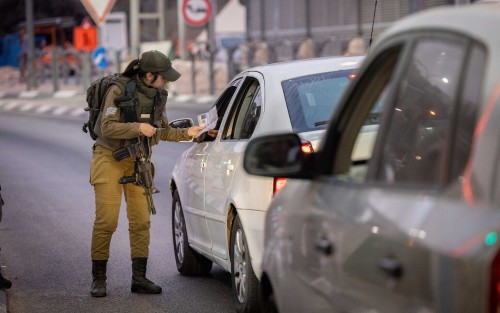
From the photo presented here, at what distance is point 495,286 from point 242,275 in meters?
4.69

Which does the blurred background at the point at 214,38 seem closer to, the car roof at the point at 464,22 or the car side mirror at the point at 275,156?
the car side mirror at the point at 275,156

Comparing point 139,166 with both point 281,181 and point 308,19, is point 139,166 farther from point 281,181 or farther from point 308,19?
point 308,19

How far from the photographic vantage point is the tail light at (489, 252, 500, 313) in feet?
9.48

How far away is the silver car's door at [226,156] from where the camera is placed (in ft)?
25.4

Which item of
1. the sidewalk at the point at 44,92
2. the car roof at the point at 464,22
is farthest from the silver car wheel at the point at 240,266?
the sidewalk at the point at 44,92

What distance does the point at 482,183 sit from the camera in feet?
9.96

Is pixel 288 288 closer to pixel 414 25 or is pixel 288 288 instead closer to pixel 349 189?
pixel 349 189

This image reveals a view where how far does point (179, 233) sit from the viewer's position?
959 centimetres

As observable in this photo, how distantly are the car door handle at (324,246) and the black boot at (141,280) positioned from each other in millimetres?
4816

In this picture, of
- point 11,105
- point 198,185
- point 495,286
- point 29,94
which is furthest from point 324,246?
point 29,94

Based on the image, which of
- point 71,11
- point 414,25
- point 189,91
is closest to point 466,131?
point 414,25

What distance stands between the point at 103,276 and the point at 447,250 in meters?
5.98

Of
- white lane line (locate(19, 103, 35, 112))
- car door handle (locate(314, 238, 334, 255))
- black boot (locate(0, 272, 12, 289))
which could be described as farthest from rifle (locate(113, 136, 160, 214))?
white lane line (locate(19, 103, 35, 112))

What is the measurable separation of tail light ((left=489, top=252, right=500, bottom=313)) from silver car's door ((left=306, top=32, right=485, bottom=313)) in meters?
0.13
